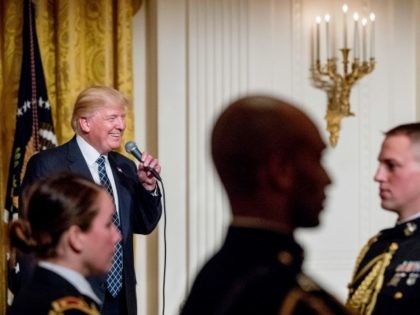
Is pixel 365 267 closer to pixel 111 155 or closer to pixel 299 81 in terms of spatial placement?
pixel 111 155

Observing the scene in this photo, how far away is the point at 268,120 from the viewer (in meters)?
1.31

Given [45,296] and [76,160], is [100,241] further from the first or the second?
[76,160]

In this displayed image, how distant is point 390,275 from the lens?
2.07m

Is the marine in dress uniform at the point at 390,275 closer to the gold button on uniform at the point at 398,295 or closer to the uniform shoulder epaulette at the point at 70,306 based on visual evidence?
the gold button on uniform at the point at 398,295

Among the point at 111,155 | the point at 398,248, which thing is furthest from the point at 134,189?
the point at 398,248

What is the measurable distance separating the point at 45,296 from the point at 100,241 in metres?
0.20

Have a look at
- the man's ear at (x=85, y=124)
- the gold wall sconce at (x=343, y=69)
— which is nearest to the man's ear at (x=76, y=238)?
the man's ear at (x=85, y=124)

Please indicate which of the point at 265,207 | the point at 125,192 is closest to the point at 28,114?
the point at 125,192

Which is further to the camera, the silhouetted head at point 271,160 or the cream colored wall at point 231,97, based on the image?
the cream colored wall at point 231,97

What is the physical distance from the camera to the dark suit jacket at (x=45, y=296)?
1601 mm

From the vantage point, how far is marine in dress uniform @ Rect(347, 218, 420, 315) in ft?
6.50

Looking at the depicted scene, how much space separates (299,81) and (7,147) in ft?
4.83

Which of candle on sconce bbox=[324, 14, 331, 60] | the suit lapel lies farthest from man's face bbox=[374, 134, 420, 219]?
candle on sconce bbox=[324, 14, 331, 60]

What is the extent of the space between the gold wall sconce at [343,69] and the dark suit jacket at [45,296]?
2786mm
